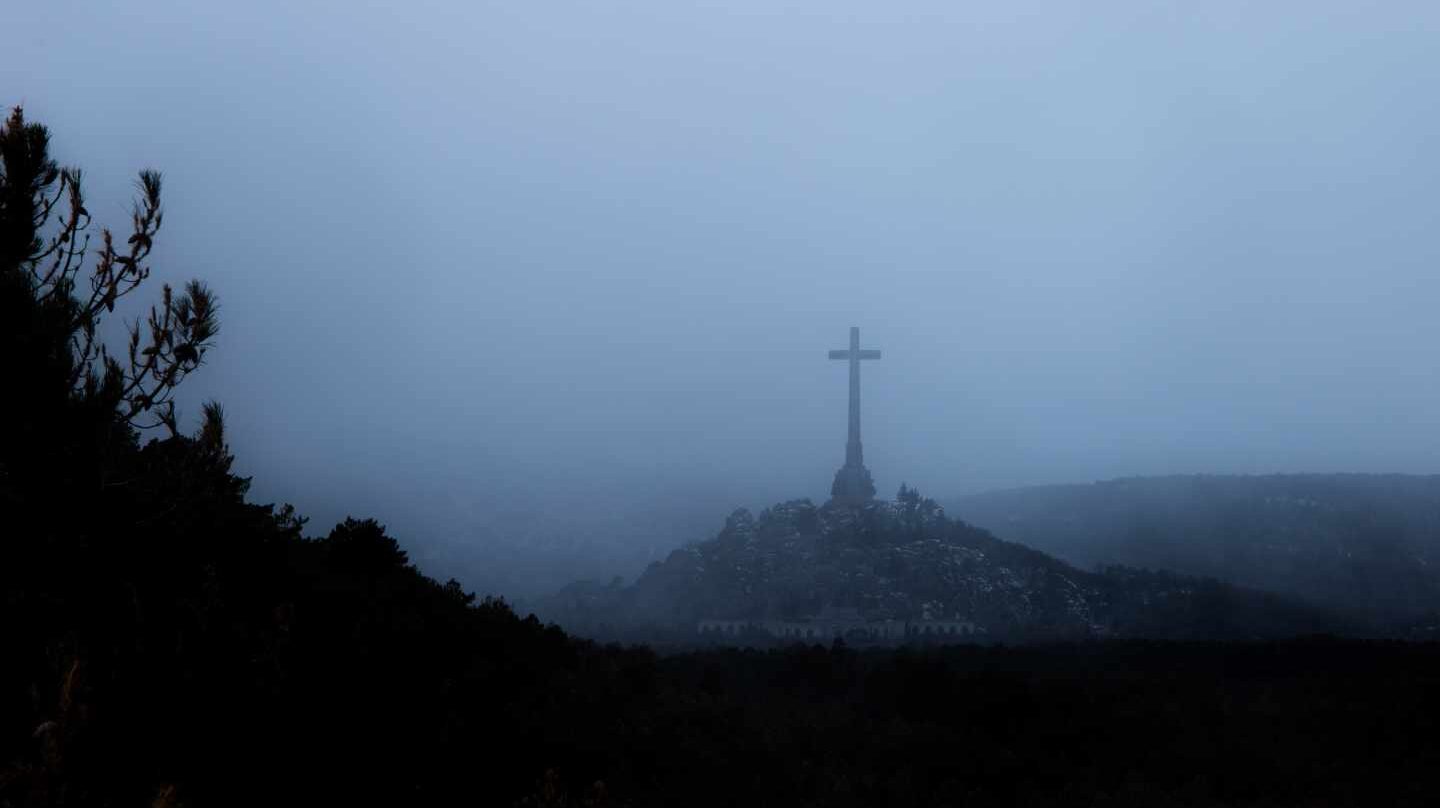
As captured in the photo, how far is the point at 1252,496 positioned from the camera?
70.4 metres

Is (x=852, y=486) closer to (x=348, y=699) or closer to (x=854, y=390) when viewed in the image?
(x=854, y=390)

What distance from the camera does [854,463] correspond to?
2242 inches

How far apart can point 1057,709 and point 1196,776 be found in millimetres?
3372

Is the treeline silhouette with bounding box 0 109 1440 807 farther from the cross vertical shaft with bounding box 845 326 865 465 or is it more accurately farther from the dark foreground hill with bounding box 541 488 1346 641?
the cross vertical shaft with bounding box 845 326 865 465

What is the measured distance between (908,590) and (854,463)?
1068 cm

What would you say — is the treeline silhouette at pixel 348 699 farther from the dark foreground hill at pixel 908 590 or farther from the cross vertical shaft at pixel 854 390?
the cross vertical shaft at pixel 854 390

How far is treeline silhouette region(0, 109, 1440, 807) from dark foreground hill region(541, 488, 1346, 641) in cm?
2471

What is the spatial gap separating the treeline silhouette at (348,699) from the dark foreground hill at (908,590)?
81.1ft

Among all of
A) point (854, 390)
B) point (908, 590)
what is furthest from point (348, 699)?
point (854, 390)

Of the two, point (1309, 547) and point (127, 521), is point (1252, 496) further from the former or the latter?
point (127, 521)

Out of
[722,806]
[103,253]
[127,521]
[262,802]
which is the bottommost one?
[722,806]

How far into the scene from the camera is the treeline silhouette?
21.3 ft

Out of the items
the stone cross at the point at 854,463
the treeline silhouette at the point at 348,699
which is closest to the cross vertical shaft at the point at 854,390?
the stone cross at the point at 854,463

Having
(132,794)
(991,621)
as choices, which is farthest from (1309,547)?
(132,794)
